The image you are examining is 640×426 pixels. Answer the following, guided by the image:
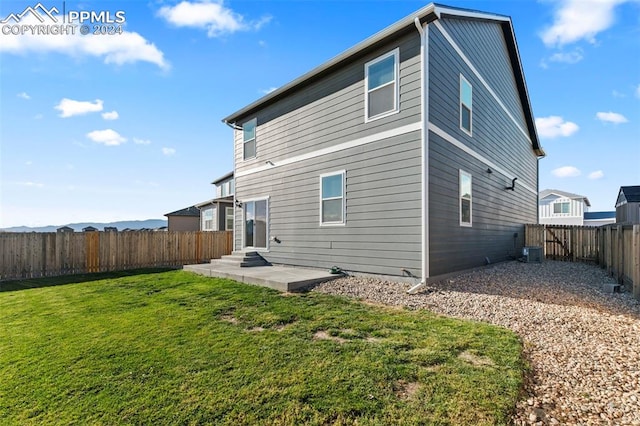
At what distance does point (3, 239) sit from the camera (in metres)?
9.99

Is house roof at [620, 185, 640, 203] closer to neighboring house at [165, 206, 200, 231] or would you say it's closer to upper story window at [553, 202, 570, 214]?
upper story window at [553, 202, 570, 214]

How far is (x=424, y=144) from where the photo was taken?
665 cm

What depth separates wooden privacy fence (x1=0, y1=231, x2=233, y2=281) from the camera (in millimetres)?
10211

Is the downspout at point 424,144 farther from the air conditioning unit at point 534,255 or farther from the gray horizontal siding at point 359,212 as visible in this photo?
the air conditioning unit at point 534,255

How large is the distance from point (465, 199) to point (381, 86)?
12.8ft

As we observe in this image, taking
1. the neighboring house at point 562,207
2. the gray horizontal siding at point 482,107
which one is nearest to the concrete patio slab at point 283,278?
the gray horizontal siding at point 482,107

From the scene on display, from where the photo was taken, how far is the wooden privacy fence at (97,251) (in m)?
10.2

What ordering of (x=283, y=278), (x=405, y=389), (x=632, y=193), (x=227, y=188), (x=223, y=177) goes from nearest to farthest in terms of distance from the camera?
(x=405, y=389) < (x=283, y=278) < (x=632, y=193) < (x=227, y=188) < (x=223, y=177)

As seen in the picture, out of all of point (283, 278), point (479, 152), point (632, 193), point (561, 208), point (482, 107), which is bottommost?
point (283, 278)

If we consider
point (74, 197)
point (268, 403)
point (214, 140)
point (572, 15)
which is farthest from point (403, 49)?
point (74, 197)

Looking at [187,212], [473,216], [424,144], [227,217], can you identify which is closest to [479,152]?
[473,216]

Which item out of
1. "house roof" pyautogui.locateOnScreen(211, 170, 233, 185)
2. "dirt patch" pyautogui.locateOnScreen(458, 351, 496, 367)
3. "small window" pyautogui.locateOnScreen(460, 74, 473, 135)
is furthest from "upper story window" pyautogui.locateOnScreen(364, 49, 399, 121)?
"house roof" pyautogui.locateOnScreen(211, 170, 233, 185)

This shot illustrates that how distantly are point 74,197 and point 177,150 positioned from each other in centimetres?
1180

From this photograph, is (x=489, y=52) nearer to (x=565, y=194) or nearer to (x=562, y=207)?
(x=565, y=194)
